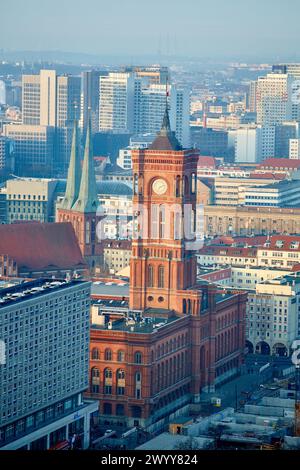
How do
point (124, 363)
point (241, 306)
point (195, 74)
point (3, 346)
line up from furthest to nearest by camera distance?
point (195, 74) < point (241, 306) < point (124, 363) < point (3, 346)

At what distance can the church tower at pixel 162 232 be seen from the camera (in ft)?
91.6

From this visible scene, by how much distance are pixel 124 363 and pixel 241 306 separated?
3976 millimetres

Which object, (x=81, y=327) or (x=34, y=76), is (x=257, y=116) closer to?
(x=34, y=76)

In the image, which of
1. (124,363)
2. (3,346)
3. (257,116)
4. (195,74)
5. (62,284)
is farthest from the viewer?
(257,116)

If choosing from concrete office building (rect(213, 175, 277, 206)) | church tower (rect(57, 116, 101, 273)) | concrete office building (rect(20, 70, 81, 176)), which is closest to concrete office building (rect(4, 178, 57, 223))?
church tower (rect(57, 116, 101, 273))

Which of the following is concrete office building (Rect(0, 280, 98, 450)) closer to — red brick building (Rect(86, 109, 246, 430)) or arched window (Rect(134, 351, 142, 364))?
arched window (Rect(134, 351, 142, 364))

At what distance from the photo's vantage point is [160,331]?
26.5m

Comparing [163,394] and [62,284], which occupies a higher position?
[62,284]

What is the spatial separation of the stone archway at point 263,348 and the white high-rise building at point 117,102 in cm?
2839

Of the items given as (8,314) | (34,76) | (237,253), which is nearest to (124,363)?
(8,314)

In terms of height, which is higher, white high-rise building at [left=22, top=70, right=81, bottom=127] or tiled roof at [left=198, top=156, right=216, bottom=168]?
Result: white high-rise building at [left=22, top=70, right=81, bottom=127]

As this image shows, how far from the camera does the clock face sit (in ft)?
91.8

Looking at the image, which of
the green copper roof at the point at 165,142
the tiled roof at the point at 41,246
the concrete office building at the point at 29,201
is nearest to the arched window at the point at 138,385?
the green copper roof at the point at 165,142

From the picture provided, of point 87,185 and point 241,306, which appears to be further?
point 87,185
